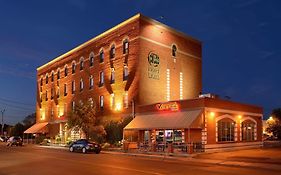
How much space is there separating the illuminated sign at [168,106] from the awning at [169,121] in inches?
21.3

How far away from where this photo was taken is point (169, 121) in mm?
35906

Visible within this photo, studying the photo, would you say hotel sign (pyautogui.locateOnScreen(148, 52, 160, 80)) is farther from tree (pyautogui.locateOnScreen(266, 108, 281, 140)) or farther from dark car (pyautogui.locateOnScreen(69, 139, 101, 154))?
tree (pyautogui.locateOnScreen(266, 108, 281, 140))

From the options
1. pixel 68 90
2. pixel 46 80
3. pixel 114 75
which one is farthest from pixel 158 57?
pixel 46 80

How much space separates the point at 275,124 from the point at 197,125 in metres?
40.4

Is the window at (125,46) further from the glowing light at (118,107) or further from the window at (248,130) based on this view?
the window at (248,130)

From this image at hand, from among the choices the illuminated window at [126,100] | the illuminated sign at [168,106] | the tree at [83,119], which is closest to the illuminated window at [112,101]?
the tree at [83,119]

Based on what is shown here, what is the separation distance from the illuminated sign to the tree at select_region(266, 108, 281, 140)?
3650cm

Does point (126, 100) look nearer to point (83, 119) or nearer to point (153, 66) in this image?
point (153, 66)

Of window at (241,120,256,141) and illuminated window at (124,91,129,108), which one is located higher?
illuminated window at (124,91,129,108)

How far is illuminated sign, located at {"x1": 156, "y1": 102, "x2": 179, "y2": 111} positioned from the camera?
3738 centimetres

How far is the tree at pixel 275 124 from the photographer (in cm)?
6706

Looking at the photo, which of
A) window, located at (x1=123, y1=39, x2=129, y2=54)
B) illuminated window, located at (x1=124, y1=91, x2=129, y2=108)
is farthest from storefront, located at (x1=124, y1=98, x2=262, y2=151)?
window, located at (x1=123, y1=39, x2=129, y2=54)

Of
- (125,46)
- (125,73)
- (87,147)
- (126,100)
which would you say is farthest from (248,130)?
(125,46)

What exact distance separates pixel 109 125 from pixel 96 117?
5.46 m
